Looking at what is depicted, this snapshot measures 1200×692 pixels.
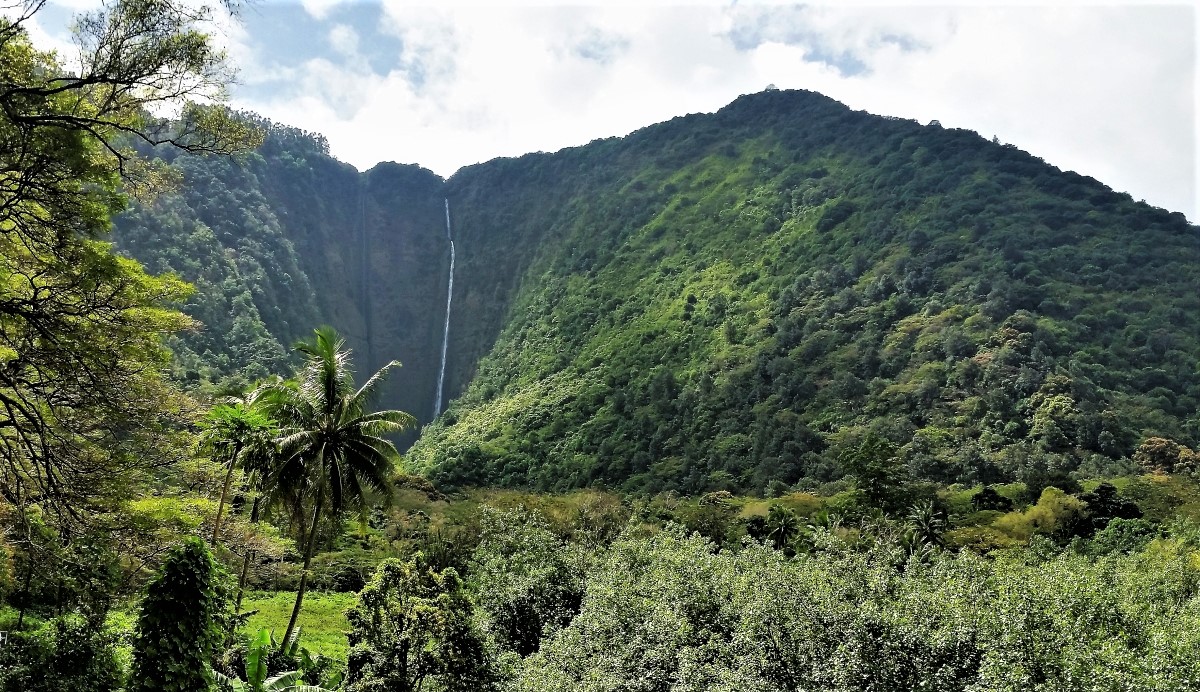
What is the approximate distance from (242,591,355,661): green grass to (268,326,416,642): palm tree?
8.06 meters

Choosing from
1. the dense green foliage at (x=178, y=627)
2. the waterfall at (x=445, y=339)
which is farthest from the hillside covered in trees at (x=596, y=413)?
the waterfall at (x=445, y=339)

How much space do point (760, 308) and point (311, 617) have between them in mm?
85856

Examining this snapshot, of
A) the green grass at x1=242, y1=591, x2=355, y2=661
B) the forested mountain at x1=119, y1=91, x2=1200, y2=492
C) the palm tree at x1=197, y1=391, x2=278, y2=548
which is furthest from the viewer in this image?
the forested mountain at x1=119, y1=91, x2=1200, y2=492

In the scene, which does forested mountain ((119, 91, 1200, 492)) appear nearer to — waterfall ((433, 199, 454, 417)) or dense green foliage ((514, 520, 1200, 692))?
waterfall ((433, 199, 454, 417))

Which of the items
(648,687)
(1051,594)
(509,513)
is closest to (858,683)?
(648,687)

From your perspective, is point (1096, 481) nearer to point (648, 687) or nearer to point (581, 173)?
point (648, 687)

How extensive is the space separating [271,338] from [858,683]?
116 meters

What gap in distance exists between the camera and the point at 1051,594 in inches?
642

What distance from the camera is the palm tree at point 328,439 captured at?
19.6 meters

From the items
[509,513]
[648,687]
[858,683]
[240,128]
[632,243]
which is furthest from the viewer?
[632,243]

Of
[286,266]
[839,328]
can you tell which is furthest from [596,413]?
[286,266]

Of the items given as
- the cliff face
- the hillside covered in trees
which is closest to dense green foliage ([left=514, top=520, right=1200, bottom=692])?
the hillside covered in trees

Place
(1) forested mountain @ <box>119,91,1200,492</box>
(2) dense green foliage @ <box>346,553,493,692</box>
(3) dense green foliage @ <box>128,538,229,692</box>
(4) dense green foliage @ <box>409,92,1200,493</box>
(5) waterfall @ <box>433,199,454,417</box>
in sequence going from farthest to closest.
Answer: (5) waterfall @ <box>433,199,454,417</box> → (1) forested mountain @ <box>119,91,1200,492</box> → (4) dense green foliage @ <box>409,92,1200,493</box> → (2) dense green foliage @ <box>346,553,493,692</box> → (3) dense green foliage @ <box>128,538,229,692</box>

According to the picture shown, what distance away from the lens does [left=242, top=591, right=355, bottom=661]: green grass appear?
88.6 feet
